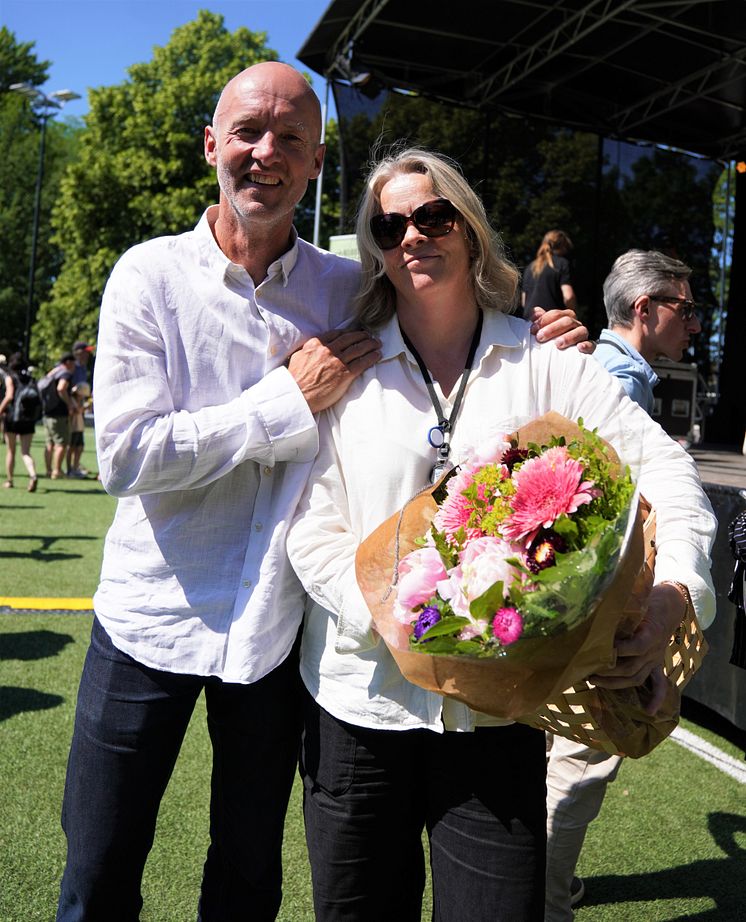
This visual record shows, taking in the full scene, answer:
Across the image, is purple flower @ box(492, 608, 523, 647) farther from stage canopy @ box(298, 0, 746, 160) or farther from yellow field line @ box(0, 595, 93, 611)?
stage canopy @ box(298, 0, 746, 160)

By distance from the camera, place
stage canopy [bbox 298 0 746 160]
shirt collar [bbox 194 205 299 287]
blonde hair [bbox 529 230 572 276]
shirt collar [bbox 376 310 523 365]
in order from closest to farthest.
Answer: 1. shirt collar [bbox 376 310 523 365]
2. shirt collar [bbox 194 205 299 287]
3. blonde hair [bbox 529 230 572 276]
4. stage canopy [bbox 298 0 746 160]

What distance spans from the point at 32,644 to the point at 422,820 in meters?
4.47

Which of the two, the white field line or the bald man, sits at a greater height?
the bald man

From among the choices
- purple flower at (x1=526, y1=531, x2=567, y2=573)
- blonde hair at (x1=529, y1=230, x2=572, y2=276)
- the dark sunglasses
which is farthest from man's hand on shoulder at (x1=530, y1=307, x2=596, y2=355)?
blonde hair at (x1=529, y1=230, x2=572, y2=276)

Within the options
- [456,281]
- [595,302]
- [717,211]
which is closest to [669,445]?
[456,281]

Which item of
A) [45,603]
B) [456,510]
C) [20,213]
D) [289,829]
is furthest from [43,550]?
[20,213]

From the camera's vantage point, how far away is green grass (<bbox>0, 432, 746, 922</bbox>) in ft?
10.6

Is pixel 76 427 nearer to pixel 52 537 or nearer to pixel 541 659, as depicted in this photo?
pixel 52 537

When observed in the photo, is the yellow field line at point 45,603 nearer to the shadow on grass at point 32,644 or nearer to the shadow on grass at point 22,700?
the shadow on grass at point 32,644

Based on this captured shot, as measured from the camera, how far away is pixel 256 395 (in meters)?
2.14

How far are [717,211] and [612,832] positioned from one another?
17874mm

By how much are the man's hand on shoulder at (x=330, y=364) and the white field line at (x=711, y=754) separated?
3120 millimetres

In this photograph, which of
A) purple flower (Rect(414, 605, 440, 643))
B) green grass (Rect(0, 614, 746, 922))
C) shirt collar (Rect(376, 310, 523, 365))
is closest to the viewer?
purple flower (Rect(414, 605, 440, 643))

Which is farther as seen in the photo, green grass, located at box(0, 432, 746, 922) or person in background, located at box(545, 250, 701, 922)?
green grass, located at box(0, 432, 746, 922)
